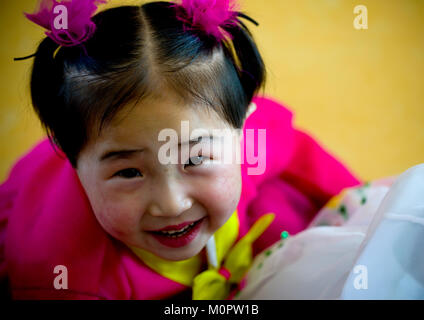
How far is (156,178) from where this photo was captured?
1.59 ft

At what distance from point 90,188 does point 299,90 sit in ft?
2.14

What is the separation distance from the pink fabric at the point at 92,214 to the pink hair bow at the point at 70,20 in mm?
242

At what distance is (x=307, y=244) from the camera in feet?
2.13

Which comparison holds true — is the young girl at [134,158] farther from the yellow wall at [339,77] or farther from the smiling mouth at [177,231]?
the yellow wall at [339,77]

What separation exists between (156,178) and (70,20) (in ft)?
0.68

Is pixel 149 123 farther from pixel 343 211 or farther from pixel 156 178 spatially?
pixel 343 211

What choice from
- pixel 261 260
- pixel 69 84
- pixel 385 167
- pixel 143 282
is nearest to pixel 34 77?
pixel 69 84

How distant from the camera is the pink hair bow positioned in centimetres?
48

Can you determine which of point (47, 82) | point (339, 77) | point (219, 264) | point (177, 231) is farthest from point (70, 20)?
point (339, 77)

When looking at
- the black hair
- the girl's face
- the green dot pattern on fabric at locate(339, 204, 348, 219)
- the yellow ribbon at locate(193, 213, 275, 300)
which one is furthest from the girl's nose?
the green dot pattern on fabric at locate(339, 204, 348, 219)

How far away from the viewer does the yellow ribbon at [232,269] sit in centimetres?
67

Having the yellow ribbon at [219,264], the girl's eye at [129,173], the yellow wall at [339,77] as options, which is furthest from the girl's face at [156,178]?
the yellow wall at [339,77]

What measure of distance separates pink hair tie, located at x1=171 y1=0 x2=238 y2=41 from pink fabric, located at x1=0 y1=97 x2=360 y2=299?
0.29m
